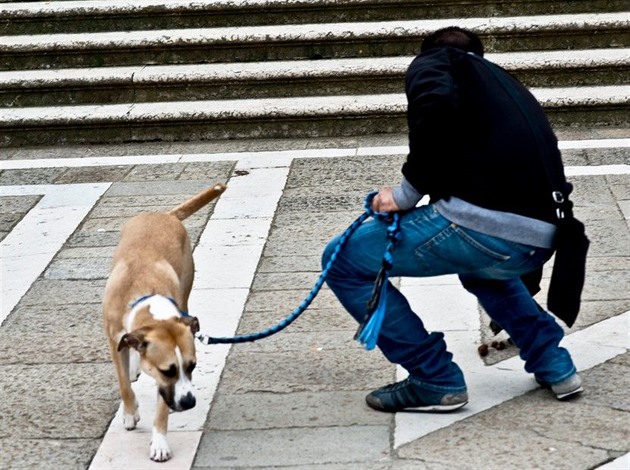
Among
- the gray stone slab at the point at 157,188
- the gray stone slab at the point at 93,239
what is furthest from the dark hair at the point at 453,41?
the gray stone slab at the point at 157,188

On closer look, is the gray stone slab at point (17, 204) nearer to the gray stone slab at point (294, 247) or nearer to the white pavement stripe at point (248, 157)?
the white pavement stripe at point (248, 157)

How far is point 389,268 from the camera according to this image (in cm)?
479

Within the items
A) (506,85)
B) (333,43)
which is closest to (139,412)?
(506,85)

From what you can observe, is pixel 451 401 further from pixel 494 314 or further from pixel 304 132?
pixel 304 132

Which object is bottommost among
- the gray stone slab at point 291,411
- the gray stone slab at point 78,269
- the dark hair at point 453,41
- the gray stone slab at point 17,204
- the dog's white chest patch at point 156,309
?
the gray stone slab at point 17,204

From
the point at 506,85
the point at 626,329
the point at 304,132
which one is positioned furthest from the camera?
the point at 304,132

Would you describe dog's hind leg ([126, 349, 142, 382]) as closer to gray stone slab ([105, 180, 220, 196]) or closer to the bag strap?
the bag strap

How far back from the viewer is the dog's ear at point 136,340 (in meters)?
4.57

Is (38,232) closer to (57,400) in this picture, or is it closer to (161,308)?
(57,400)

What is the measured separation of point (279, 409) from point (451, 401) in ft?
2.31

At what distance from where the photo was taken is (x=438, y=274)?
4.90m

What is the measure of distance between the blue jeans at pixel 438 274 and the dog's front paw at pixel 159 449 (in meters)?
0.87

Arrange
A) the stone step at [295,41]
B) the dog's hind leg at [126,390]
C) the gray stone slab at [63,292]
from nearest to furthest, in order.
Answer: the dog's hind leg at [126,390]
the gray stone slab at [63,292]
the stone step at [295,41]

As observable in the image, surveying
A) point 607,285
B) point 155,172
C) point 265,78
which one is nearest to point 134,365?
point 607,285
